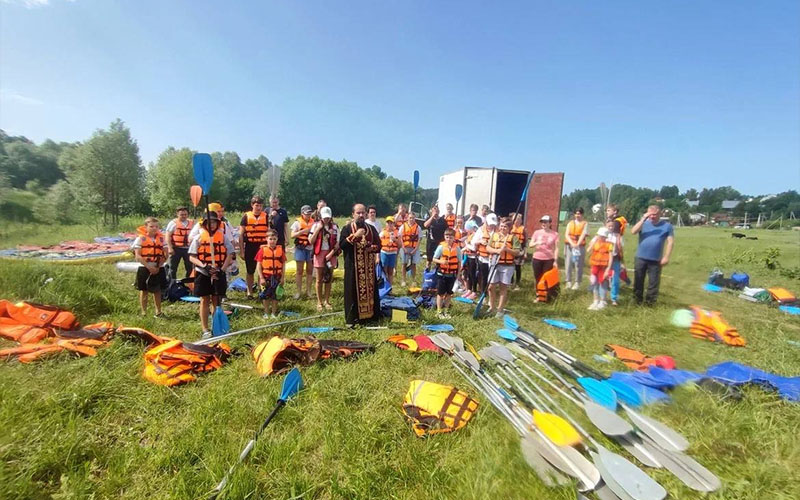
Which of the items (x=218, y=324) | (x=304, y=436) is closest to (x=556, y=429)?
(x=304, y=436)

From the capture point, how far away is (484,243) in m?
6.54

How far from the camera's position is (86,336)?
4094mm

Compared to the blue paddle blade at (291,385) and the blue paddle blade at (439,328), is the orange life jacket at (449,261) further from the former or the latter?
the blue paddle blade at (291,385)

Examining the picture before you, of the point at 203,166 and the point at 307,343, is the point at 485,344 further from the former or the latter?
the point at 203,166

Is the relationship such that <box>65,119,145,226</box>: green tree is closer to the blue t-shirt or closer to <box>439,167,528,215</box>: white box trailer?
<box>439,167,528,215</box>: white box trailer

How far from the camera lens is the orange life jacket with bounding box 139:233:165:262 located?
17.1ft

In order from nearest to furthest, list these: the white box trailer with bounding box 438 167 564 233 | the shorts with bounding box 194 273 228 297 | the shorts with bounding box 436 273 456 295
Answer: the shorts with bounding box 194 273 228 297, the shorts with bounding box 436 273 456 295, the white box trailer with bounding box 438 167 564 233

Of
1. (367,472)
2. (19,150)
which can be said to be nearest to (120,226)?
(367,472)

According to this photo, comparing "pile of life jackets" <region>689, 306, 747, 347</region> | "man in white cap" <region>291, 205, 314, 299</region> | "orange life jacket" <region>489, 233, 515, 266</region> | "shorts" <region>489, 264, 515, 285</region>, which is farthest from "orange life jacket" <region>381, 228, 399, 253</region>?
"pile of life jackets" <region>689, 306, 747, 347</region>

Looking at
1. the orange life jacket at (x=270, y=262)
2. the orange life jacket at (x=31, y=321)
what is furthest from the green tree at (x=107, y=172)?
the orange life jacket at (x=270, y=262)

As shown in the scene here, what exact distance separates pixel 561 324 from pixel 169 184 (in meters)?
46.6

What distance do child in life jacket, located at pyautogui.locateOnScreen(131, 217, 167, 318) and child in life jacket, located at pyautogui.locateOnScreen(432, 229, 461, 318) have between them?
453 centimetres

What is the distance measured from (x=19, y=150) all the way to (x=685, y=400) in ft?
247

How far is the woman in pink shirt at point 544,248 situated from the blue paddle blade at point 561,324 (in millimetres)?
1711
